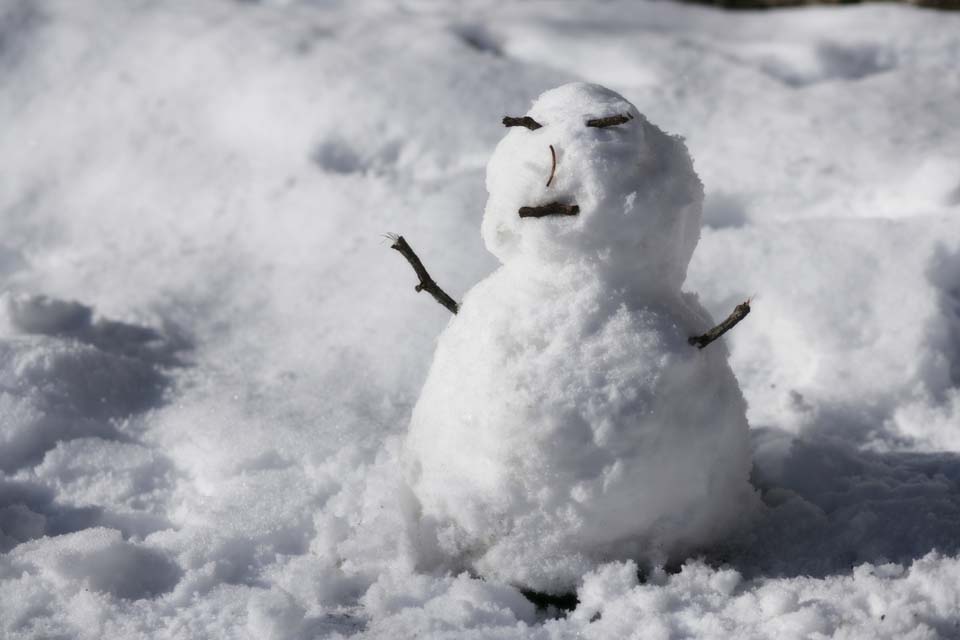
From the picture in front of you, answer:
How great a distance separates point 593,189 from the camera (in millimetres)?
1846

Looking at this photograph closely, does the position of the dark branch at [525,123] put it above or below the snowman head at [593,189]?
above

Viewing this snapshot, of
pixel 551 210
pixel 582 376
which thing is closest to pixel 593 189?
pixel 551 210

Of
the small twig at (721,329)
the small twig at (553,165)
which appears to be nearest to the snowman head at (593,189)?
the small twig at (553,165)

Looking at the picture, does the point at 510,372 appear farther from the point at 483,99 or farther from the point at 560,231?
the point at 483,99

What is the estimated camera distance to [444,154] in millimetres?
3561

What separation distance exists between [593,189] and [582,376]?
332 mm

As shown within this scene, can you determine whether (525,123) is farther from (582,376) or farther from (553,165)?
(582,376)

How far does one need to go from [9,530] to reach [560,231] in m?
1.31

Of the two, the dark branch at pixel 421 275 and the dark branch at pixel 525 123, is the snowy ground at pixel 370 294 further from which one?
the dark branch at pixel 525 123

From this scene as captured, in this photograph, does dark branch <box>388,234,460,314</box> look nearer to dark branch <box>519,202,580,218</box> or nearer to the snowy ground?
dark branch <box>519,202,580,218</box>

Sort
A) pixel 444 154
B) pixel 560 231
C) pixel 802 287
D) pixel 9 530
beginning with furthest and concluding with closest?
1. pixel 444 154
2. pixel 802 287
3. pixel 9 530
4. pixel 560 231

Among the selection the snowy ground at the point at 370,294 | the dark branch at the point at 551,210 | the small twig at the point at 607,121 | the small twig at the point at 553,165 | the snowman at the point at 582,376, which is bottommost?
the snowy ground at the point at 370,294

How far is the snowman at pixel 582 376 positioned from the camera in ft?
6.17

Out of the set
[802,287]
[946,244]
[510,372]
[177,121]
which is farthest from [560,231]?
[177,121]
